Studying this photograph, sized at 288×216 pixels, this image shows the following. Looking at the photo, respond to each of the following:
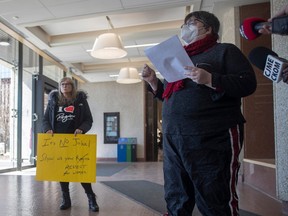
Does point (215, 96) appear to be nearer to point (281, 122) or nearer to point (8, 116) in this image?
point (281, 122)

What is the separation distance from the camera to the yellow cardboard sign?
8.59 ft

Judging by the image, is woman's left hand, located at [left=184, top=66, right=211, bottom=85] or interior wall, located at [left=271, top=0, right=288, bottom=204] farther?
interior wall, located at [left=271, top=0, right=288, bottom=204]

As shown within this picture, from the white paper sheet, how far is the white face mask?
166 millimetres

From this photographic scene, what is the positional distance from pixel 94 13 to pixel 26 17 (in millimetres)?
1185

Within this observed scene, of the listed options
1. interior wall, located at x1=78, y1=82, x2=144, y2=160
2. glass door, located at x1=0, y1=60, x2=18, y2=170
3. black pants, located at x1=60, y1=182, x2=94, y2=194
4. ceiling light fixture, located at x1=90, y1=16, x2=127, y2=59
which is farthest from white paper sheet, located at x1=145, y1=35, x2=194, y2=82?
interior wall, located at x1=78, y1=82, x2=144, y2=160

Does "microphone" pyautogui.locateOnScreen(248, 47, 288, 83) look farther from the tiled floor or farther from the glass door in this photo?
the glass door

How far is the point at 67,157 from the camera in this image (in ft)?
8.69

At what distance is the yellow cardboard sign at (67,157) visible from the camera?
2.62 metres

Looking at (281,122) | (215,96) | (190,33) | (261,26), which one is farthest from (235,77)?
(281,122)

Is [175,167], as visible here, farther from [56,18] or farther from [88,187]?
[56,18]

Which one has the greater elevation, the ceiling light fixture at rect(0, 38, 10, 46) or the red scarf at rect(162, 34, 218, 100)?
the ceiling light fixture at rect(0, 38, 10, 46)

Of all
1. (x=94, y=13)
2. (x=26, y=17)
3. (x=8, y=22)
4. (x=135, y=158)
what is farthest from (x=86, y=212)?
(x=135, y=158)

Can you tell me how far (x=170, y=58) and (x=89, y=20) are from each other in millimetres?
4774

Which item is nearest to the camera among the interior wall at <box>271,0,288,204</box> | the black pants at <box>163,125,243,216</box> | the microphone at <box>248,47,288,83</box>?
the microphone at <box>248,47,288,83</box>
